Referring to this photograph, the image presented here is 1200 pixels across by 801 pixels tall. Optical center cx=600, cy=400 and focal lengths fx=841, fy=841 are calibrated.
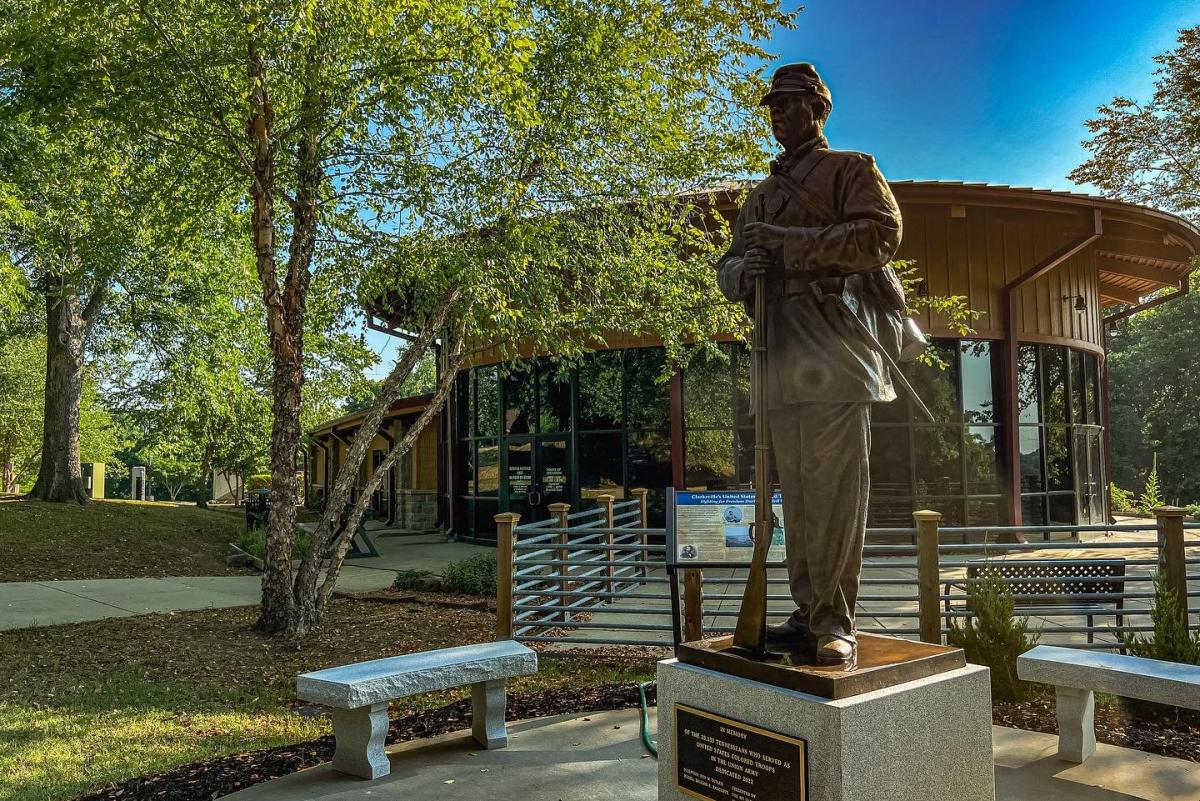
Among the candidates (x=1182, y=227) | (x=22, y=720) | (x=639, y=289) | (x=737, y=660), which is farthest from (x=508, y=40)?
(x=1182, y=227)

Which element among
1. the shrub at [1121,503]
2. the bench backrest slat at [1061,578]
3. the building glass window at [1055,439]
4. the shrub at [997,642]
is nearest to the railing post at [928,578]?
the shrub at [997,642]

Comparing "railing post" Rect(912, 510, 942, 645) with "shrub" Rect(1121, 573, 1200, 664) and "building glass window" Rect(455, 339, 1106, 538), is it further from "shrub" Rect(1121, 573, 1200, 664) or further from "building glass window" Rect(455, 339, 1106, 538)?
"building glass window" Rect(455, 339, 1106, 538)

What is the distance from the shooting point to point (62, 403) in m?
18.5

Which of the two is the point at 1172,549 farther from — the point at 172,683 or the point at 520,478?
the point at 520,478

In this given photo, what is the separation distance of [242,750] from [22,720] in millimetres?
1701

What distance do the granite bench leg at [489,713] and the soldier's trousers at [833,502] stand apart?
7.46 ft

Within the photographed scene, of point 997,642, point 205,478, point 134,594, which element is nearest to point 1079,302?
point 997,642

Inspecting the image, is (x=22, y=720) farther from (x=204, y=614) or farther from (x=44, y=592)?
(x=44, y=592)

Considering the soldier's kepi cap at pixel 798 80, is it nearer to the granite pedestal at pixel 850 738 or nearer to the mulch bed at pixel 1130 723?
the granite pedestal at pixel 850 738

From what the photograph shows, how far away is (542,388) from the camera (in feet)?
56.6

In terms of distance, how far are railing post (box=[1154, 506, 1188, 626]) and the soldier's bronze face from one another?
16.1 feet

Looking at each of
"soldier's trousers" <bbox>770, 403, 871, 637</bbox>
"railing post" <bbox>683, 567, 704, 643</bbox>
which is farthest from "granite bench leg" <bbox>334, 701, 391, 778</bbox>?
→ "railing post" <bbox>683, 567, 704, 643</bbox>

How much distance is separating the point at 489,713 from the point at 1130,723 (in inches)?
161

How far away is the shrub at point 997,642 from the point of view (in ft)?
19.1
